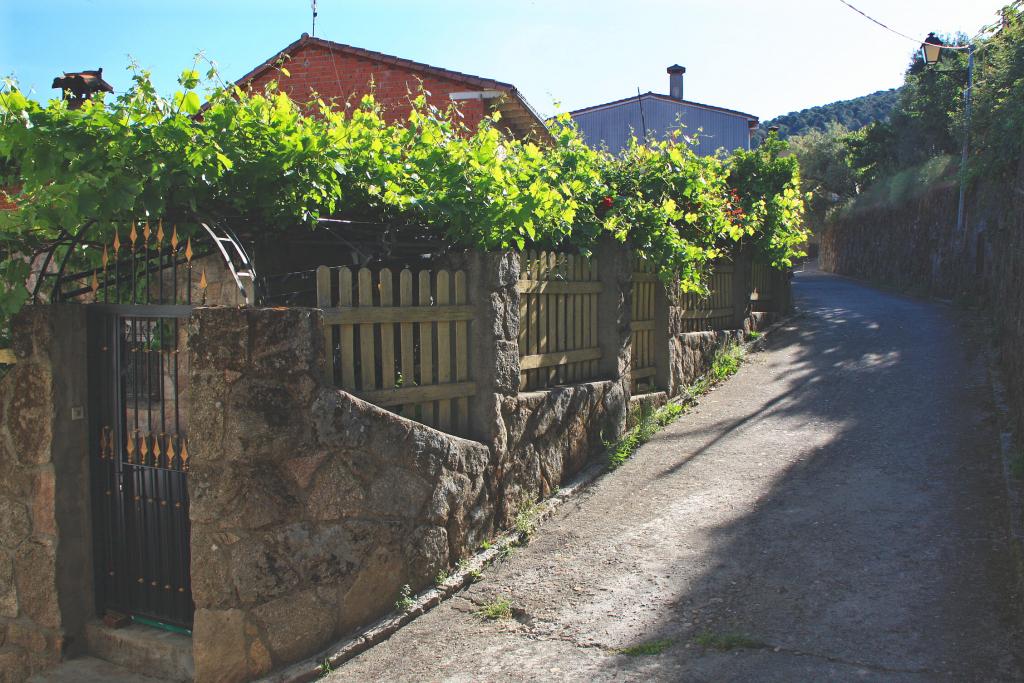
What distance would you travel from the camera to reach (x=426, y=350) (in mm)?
5316

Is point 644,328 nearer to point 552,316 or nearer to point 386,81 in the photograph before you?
point 552,316

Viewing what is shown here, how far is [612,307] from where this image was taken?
754cm

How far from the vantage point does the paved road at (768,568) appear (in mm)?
4191

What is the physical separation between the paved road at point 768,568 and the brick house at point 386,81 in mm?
8755

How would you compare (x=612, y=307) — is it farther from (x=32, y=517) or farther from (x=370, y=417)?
(x=32, y=517)

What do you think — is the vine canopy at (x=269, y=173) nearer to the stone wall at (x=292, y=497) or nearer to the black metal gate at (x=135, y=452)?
the black metal gate at (x=135, y=452)

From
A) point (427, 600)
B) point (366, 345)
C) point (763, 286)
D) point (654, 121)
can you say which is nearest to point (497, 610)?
point (427, 600)

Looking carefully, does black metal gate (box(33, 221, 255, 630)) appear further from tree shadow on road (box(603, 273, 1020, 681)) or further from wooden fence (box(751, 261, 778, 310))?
wooden fence (box(751, 261, 778, 310))

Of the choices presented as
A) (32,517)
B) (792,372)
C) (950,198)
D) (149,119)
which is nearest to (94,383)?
(32,517)

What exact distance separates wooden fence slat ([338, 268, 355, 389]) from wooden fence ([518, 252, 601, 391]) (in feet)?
5.65

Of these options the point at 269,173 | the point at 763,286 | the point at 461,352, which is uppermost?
the point at 269,173

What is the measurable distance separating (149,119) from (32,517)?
8.67ft

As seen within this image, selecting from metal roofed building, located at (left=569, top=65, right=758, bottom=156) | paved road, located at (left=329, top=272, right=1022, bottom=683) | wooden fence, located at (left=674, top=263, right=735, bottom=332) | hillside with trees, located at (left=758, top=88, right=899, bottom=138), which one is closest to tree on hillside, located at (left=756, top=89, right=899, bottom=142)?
hillside with trees, located at (left=758, top=88, right=899, bottom=138)

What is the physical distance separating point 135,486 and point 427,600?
1915 mm
